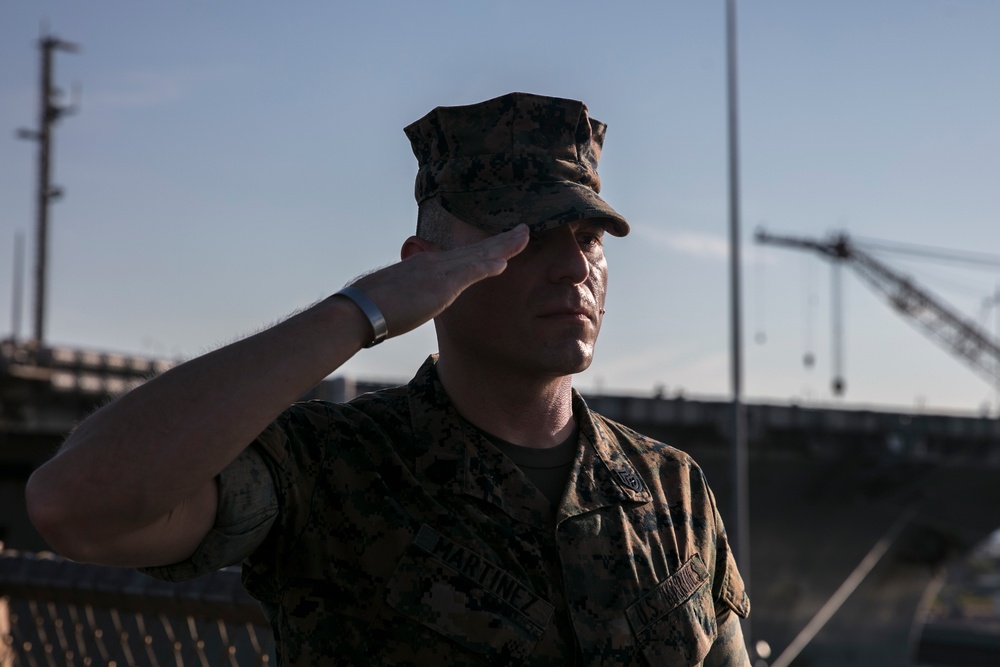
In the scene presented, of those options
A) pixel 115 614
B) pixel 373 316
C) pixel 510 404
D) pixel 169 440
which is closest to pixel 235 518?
pixel 169 440

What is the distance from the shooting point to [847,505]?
36.0 metres

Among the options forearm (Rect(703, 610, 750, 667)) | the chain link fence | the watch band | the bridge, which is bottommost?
the bridge

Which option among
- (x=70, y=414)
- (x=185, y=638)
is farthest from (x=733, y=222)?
(x=185, y=638)

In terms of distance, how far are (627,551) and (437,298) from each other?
0.75 meters

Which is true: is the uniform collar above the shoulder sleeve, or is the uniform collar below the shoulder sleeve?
above

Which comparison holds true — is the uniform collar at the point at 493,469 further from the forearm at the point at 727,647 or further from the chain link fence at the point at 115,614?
the chain link fence at the point at 115,614

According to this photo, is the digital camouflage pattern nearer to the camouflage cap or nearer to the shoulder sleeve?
the shoulder sleeve

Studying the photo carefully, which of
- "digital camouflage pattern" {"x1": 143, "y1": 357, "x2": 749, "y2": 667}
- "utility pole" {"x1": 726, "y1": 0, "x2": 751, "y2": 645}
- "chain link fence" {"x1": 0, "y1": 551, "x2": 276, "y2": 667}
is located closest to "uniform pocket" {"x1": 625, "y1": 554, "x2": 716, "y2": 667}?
"digital camouflage pattern" {"x1": 143, "y1": 357, "x2": 749, "y2": 667}

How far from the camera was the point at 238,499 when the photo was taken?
6.29ft

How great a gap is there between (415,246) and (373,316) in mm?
643

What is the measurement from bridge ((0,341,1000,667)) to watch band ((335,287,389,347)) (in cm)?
2879

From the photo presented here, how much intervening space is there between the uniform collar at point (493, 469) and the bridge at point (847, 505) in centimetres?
2821

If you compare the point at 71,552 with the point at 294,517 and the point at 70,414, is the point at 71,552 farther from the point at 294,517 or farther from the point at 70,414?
the point at 70,414

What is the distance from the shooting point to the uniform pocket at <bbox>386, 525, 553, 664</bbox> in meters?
2.12
